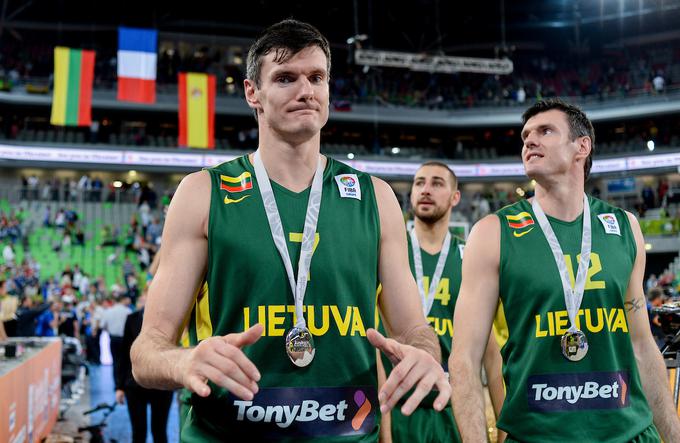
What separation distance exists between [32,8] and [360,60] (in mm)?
20541

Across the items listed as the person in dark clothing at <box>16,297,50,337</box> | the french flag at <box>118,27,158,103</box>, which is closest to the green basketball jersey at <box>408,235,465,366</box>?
the person in dark clothing at <box>16,297,50,337</box>

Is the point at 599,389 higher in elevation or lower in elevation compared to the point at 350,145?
lower

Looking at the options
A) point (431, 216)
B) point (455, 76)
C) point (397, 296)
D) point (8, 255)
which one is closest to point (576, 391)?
point (397, 296)

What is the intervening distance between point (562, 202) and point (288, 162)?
168cm

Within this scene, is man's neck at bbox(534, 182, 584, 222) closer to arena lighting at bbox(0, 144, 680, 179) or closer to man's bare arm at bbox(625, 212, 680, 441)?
man's bare arm at bbox(625, 212, 680, 441)

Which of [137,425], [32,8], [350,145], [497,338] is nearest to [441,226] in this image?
[497,338]

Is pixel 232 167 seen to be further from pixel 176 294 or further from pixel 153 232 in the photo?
pixel 153 232

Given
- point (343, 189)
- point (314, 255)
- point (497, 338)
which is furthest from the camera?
point (497, 338)

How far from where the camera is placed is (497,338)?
4.02m

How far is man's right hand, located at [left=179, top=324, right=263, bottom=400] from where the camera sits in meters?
1.79

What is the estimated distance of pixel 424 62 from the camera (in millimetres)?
25438

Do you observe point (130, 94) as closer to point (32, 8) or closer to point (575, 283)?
point (575, 283)

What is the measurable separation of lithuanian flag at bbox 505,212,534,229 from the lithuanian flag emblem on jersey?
153 centimetres

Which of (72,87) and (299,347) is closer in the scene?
(299,347)
